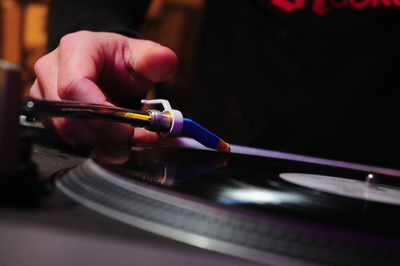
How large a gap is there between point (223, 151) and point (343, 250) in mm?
359

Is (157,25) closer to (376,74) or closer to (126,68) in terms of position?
(376,74)

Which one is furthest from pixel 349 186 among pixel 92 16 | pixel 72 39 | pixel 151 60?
pixel 92 16

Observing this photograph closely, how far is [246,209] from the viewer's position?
1.06 feet

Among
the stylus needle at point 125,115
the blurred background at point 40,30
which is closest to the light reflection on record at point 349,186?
the stylus needle at point 125,115

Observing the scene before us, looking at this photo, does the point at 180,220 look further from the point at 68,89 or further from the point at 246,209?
the point at 68,89

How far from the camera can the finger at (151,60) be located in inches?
27.3

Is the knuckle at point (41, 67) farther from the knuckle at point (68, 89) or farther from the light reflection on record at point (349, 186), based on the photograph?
the light reflection on record at point (349, 186)

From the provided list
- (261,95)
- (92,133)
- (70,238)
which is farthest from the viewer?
(261,95)

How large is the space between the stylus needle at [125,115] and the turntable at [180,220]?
52mm

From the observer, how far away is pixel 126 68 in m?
0.77

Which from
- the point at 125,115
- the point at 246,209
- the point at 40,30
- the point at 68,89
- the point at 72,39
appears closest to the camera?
the point at 246,209

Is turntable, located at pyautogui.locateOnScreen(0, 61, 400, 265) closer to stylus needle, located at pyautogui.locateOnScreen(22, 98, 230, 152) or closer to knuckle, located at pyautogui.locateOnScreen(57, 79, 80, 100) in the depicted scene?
stylus needle, located at pyautogui.locateOnScreen(22, 98, 230, 152)

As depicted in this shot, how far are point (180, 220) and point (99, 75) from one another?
0.47 metres

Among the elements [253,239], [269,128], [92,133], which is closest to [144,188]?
[253,239]
